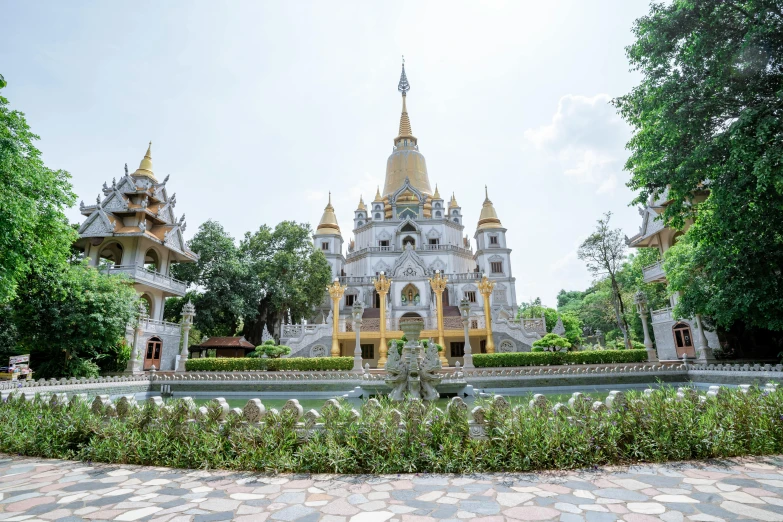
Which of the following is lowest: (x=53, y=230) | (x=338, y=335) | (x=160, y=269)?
(x=338, y=335)

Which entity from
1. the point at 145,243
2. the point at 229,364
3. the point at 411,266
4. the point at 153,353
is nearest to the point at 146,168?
the point at 145,243

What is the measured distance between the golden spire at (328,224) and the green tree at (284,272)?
10.9 m

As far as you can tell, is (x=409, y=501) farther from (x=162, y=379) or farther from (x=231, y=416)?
(x=162, y=379)

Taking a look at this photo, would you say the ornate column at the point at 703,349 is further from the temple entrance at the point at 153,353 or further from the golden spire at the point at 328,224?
the golden spire at the point at 328,224

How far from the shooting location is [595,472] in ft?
16.8

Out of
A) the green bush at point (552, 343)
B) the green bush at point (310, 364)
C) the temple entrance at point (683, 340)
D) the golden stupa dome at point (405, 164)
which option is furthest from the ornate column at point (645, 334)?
the golden stupa dome at point (405, 164)

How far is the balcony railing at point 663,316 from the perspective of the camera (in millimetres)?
25000

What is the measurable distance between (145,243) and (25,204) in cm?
1653

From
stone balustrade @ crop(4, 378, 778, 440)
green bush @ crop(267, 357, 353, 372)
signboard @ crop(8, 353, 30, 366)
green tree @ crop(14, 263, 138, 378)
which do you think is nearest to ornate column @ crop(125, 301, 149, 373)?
green tree @ crop(14, 263, 138, 378)

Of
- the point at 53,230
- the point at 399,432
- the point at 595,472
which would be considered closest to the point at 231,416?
the point at 399,432

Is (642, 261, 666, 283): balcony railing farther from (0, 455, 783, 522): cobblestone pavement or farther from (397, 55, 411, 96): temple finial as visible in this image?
(397, 55, 411, 96): temple finial

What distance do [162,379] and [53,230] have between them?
9485 mm

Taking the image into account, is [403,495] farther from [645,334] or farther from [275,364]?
[645,334]

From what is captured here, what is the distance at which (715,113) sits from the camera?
444 inches
